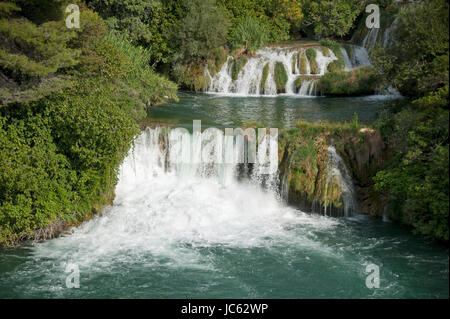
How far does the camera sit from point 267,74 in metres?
24.8

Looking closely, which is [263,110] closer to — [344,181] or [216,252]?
[344,181]

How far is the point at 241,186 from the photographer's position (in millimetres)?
15172

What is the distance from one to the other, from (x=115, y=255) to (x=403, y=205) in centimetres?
740

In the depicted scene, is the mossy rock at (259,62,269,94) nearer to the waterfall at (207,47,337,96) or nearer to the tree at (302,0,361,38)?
the waterfall at (207,47,337,96)

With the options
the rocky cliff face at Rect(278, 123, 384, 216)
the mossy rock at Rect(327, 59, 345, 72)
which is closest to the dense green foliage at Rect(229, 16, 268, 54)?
the mossy rock at Rect(327, 59, 345, 72)

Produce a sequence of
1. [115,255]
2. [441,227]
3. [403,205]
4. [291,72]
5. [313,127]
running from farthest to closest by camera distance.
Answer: [291,72] → [313,127] → [403,205] → [115,255] → [441,227]

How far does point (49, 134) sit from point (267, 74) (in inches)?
555

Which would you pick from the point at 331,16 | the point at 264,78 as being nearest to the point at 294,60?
the point at 264,78

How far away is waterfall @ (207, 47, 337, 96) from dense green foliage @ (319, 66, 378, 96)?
0.66 m

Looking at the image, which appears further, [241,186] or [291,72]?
[291,72]
